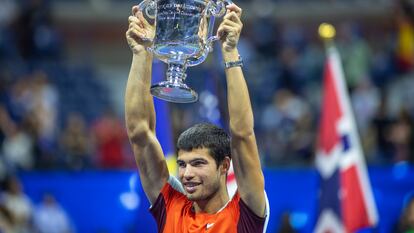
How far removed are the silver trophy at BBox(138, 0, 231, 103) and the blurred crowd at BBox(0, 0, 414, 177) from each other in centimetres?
411

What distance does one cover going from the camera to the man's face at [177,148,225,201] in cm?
459

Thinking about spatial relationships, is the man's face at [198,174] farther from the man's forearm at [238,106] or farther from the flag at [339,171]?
the flag at [339,171]

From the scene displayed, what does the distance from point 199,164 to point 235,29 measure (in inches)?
26.2

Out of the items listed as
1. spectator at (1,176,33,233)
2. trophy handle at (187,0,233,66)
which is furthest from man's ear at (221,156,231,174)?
spectator at (1,176,33,233)

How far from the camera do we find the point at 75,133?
494 inches

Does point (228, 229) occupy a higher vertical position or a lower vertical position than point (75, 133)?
higher

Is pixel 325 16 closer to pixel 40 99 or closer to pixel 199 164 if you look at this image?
pixel 40 99

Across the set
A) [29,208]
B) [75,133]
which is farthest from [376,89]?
[29,208]

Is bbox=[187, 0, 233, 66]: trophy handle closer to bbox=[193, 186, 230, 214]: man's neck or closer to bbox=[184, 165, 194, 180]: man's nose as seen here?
bbox=[184, 165, 194, 180]: man's nose

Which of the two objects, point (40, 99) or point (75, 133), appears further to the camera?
point (40, 99)

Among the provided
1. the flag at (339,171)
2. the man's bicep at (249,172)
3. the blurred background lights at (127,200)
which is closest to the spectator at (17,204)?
the blurred background lights at (127,200)

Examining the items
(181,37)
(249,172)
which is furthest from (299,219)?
(181,37)

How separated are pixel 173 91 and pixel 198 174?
0.44m

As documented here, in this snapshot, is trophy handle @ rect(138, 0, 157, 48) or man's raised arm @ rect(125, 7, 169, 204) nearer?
trophy handle @ rect(138, 0, 157, 48)
